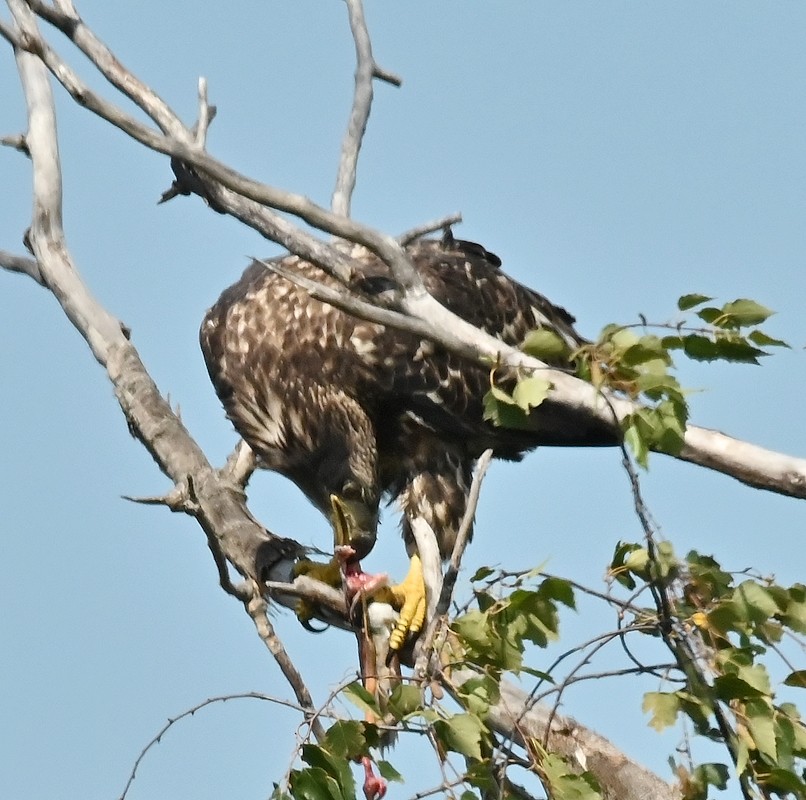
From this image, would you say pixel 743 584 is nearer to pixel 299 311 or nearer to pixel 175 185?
pixel 175 185

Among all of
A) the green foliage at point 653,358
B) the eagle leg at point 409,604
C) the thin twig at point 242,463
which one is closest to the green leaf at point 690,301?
the green foliage at point 653,358

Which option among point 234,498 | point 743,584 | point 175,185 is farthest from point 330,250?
point 234,498

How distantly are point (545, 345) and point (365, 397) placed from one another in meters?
2.44

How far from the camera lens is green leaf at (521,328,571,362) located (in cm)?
287

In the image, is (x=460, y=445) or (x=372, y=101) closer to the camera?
(x=460, y=445)

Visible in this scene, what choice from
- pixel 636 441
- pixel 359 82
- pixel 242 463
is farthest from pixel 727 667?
pixel 359 82

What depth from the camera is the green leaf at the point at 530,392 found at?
9.42ft

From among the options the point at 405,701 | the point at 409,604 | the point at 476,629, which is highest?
the point at 409,604

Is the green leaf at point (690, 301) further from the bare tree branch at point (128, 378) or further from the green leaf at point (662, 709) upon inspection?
the bare tree branch at point (128, 378)

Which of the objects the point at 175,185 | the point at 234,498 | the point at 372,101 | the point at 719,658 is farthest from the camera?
the point at 372,101

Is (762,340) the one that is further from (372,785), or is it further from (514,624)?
(372,785)

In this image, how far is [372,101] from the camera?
5.90 meters

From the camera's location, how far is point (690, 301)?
279 centimetres

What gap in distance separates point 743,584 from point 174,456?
245 cm
